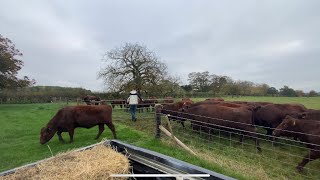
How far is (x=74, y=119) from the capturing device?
1033 centimetres

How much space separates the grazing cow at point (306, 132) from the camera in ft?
22.3

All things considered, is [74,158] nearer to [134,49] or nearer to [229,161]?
[229,161]

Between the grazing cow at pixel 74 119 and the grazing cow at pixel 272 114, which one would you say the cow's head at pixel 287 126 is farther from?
the grazing cow at pixel 74 119

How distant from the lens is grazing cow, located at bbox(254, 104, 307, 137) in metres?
11.3

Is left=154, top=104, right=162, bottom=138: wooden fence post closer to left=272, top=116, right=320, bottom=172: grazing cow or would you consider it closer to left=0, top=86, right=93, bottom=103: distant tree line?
left=272, top=116, right=320, bottom=172: grazing cow

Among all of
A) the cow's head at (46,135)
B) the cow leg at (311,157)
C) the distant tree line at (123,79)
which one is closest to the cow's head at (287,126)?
the cow leg at (311,157)

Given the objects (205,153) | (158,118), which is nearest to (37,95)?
(158,118)

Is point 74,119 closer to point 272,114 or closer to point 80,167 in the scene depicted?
point 80,167

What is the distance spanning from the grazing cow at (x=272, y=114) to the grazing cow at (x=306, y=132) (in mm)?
3093

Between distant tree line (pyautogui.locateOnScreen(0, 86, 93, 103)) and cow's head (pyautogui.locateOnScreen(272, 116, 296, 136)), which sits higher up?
distant tree line (pyautogui.locateOnScreen(0, 86, 93, 103))

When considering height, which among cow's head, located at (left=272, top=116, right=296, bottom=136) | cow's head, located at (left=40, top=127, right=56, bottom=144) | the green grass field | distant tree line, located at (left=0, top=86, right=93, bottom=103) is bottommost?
the green grass field

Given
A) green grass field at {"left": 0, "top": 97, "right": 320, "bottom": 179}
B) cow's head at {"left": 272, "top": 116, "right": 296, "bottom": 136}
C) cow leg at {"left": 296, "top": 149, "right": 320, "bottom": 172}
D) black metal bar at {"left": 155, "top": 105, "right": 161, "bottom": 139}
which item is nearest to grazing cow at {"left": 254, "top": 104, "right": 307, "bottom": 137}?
green grass field at {"left": 0, "top": 97, "right": 320, "bottom": 179}

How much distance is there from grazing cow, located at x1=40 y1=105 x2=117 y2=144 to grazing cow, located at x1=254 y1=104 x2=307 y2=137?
595 cm

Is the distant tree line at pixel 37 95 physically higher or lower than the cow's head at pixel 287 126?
higher
